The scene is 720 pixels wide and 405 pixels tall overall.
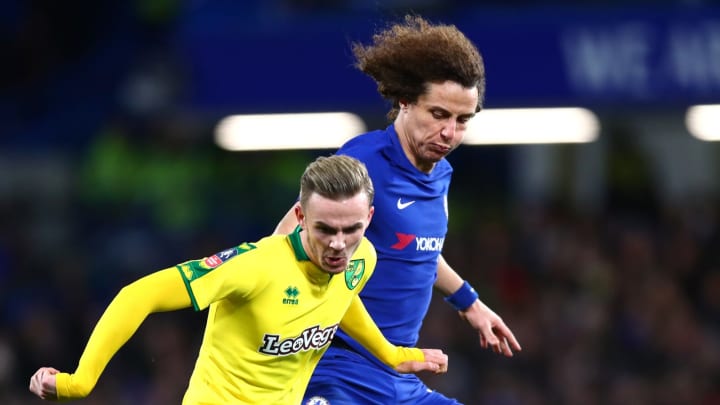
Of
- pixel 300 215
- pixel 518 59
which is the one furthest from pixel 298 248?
pixel 518 59

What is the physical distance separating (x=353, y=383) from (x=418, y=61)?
126 cm

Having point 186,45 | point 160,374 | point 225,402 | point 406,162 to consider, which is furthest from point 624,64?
point 225,402

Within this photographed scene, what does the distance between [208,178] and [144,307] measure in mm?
8750

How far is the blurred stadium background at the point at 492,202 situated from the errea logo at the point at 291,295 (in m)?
5.82

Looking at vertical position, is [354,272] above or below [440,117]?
below

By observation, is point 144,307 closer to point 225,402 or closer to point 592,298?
point 225,402

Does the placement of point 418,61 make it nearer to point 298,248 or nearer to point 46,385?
point 298,248

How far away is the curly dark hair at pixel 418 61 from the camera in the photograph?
5.43 m

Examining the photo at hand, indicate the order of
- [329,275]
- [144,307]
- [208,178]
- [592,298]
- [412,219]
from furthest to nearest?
[208,178] → [592,298] → [412,219] → [329,275] → [144,307]

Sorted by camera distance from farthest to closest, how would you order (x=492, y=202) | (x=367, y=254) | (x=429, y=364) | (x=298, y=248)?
(x=492, y=202)
(x=367, y=254)
(x=429, y=364)
(x=298, y=248)

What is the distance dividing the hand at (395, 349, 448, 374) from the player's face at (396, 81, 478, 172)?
2.51 ft

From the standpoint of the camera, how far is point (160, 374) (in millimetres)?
11156

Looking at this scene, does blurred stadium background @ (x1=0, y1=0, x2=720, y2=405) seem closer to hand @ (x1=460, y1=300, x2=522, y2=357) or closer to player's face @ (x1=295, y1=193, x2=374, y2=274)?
hand @ (x1=460, y1=300, x2=522, y2=357)

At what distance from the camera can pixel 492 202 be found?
13.8m
